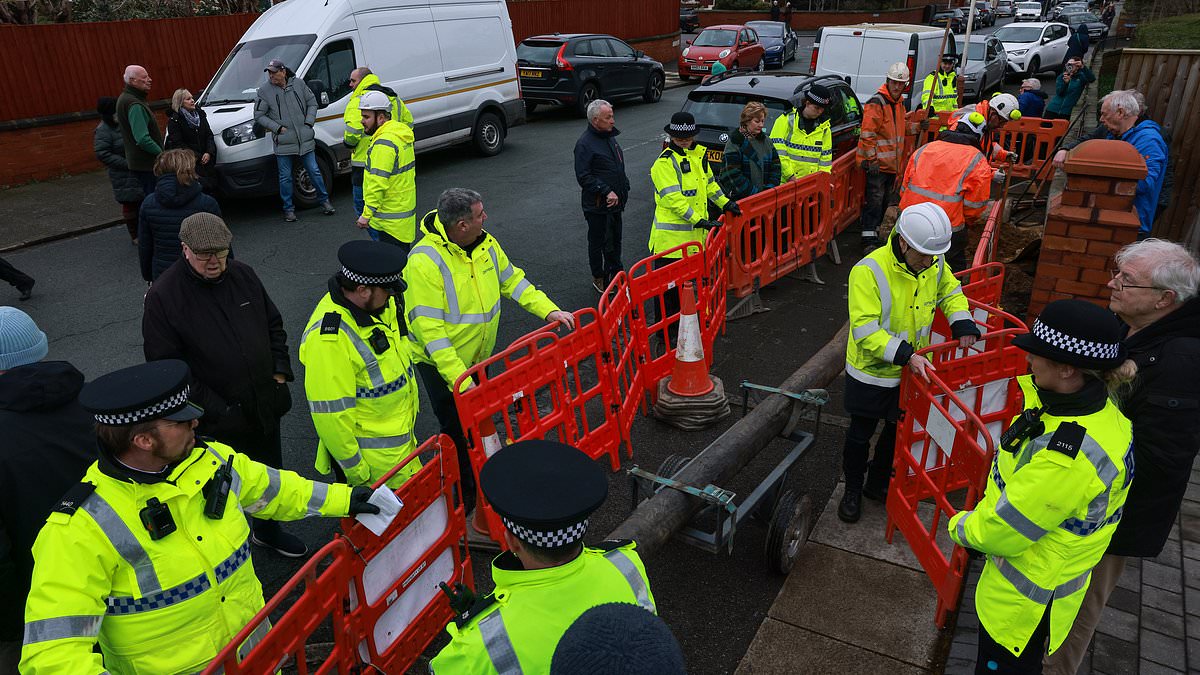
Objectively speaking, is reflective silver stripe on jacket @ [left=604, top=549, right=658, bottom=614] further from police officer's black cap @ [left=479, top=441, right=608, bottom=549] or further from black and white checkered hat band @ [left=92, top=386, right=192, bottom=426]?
black and white checkered hat band @ [left=92, top=386, right=192, bottom=426]

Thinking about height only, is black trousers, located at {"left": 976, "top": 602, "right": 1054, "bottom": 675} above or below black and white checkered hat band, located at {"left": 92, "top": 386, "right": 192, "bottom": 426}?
below

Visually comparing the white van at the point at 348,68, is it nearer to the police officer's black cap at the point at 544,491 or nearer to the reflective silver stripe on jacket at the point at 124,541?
the reflective silver stripe on jacket at the point at 124,541

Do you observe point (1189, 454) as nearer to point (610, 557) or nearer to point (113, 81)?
point (610, 557)

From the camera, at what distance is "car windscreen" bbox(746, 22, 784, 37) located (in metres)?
27.4

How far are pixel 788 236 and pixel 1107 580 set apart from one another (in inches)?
199

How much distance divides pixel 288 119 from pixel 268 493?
27.9ft

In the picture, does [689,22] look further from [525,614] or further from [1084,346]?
[525,614]

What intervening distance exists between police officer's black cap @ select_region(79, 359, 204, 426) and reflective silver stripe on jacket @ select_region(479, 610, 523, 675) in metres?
1.27

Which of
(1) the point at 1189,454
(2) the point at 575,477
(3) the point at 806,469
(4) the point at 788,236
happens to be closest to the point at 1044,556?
(1) the point at 1189,454

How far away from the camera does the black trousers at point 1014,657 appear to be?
9.30 ft

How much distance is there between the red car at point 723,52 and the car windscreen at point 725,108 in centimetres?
1335

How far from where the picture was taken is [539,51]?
17375 mm

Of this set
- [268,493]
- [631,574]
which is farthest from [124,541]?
[631,574]

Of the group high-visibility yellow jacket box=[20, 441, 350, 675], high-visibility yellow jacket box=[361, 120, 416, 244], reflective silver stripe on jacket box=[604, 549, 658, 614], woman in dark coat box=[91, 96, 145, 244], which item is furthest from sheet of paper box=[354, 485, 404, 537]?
woman in dark coat box=[91, 96, 145, 244]
